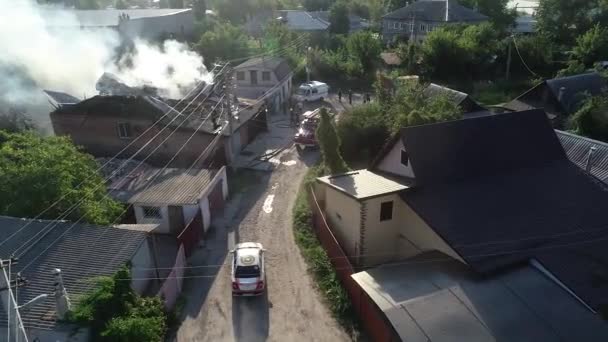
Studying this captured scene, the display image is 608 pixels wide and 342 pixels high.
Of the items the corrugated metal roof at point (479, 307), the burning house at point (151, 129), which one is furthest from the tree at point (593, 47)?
the corrugated metal roof at point (479, 307)

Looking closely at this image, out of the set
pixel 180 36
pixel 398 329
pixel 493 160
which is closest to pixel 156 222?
pixel 398 329

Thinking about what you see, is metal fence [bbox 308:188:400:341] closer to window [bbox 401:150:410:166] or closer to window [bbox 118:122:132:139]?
A: window [bbox 401:150:410:166]

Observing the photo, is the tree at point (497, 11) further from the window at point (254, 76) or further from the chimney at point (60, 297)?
the chimney at point (60, 297)

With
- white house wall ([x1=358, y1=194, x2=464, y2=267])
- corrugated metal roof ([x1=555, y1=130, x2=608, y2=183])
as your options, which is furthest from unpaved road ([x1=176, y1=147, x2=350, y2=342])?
corrugated metal roof ([x1=555, y1=130, x2=608, y2=183])

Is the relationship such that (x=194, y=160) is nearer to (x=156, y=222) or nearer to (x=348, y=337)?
(x=156, y=222)

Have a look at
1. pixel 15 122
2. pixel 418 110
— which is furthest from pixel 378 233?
pixel 15 122

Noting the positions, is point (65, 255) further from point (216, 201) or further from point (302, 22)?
point (302, 22)
